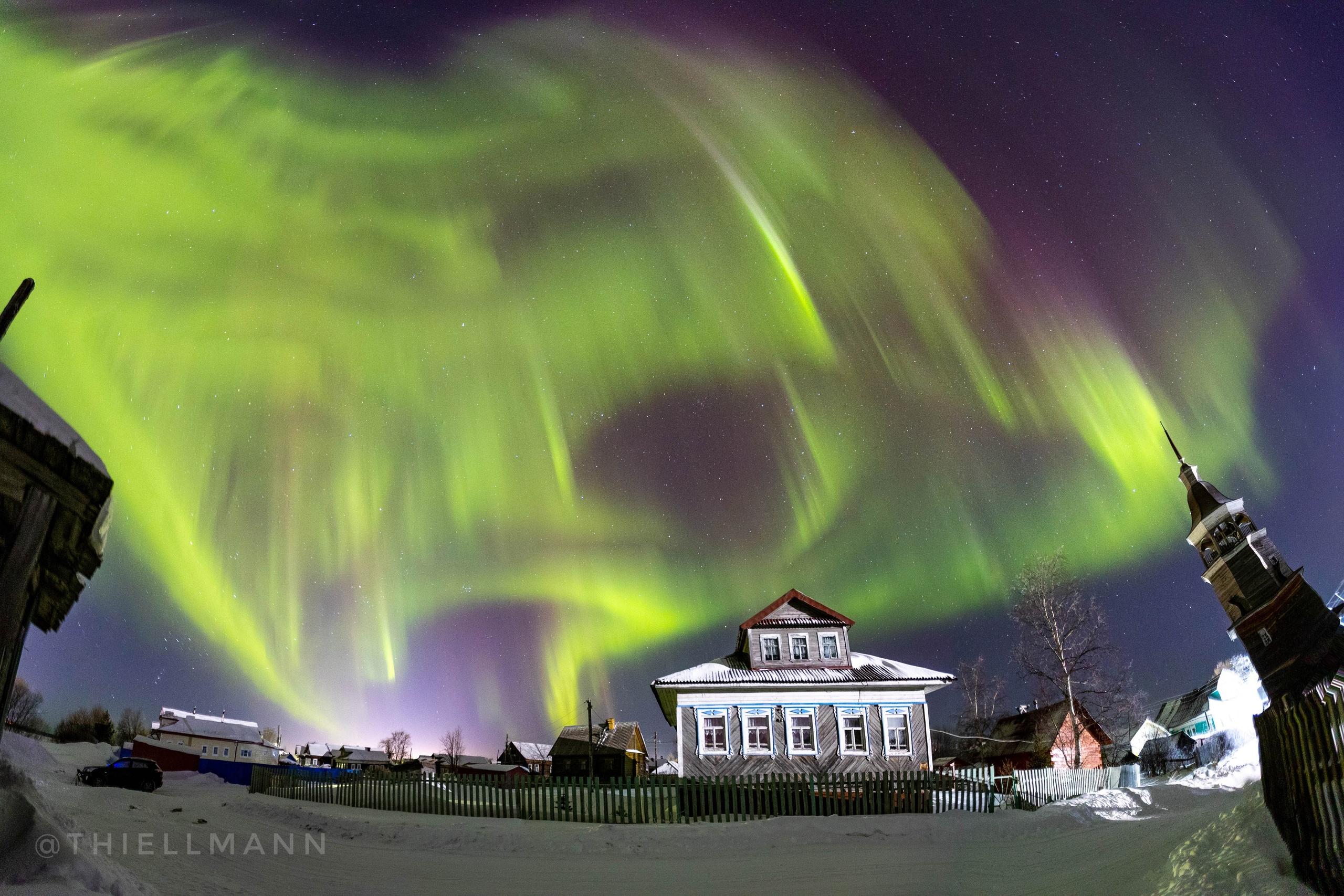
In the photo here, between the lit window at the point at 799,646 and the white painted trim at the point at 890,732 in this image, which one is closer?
the white painted trim at the point at 890,732

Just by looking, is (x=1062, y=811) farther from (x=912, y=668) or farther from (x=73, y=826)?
(x=73, y=826)

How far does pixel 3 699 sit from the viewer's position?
32.7ft

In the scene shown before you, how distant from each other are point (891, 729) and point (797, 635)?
17.6 ft

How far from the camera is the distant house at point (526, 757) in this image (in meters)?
85.4

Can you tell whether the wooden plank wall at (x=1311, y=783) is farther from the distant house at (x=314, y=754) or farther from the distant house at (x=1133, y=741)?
the distant house at (x=314, y=754)

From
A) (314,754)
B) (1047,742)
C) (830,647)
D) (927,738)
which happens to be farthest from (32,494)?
(314,754)

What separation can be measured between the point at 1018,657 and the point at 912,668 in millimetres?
11638

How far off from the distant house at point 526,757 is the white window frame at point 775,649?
186 feet

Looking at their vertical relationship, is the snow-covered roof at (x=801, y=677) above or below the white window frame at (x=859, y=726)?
above

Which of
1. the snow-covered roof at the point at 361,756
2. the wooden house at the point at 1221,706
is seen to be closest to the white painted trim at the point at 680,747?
the wooden house at the point at 1221,706

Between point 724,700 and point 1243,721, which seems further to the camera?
point 1243,721

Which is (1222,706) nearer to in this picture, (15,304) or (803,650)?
(803,650)

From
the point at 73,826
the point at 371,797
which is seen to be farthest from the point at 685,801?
the point at 73,826

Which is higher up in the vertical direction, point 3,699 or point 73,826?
point 3,699
